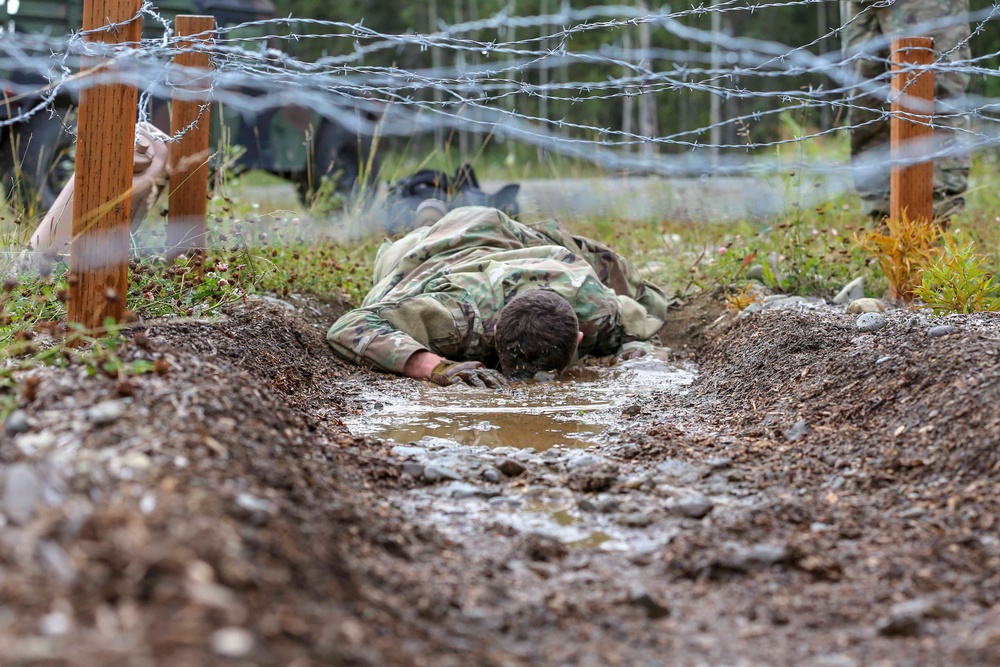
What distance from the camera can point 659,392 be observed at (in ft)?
12.6

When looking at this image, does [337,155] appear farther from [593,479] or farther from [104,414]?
[104,414]

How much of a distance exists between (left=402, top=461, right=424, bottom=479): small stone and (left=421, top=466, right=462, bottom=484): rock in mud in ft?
0.05

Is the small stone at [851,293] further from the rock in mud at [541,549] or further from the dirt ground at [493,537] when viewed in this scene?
the rock in mud at [541,549]

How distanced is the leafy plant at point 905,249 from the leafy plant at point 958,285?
0.39 metres

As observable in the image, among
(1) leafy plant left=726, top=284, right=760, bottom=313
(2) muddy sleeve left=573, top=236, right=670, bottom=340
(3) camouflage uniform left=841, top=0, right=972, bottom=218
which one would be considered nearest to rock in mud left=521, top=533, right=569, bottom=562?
(1) leafy plant left=726, top=284, right=760, bottom=313

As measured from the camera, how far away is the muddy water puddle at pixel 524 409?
3.15m

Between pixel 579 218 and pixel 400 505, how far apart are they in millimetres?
5883

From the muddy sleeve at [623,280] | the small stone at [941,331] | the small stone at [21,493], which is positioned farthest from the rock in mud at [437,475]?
the muddy sleeve at [623,280]

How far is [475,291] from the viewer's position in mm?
4344

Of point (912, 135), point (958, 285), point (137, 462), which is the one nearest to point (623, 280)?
point (912, 135)

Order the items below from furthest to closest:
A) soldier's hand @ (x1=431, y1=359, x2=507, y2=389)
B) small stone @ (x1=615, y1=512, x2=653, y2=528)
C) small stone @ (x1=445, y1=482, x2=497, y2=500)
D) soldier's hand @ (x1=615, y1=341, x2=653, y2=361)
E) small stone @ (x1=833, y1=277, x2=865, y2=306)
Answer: small stone @ (x1=833, y1=277, x2=865, y2=306), soldier's hand @ (x1=615, y1=341, x2=653, y2=361), soldier's hand @ (x1=431, y1=359, x2=507, y2=389), small stone @ (x1=445, y1=482, x2=497, y2=500), small stone @ (x1=615, y1=512, x2=653, y2=528)

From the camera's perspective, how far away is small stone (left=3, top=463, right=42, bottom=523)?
1457 millimetres

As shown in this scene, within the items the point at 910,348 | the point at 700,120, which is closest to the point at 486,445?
the point at 910,348

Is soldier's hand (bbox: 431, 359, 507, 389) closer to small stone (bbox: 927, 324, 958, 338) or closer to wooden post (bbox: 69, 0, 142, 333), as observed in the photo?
wooden post (bbox: 69, 0, 142, 333)
